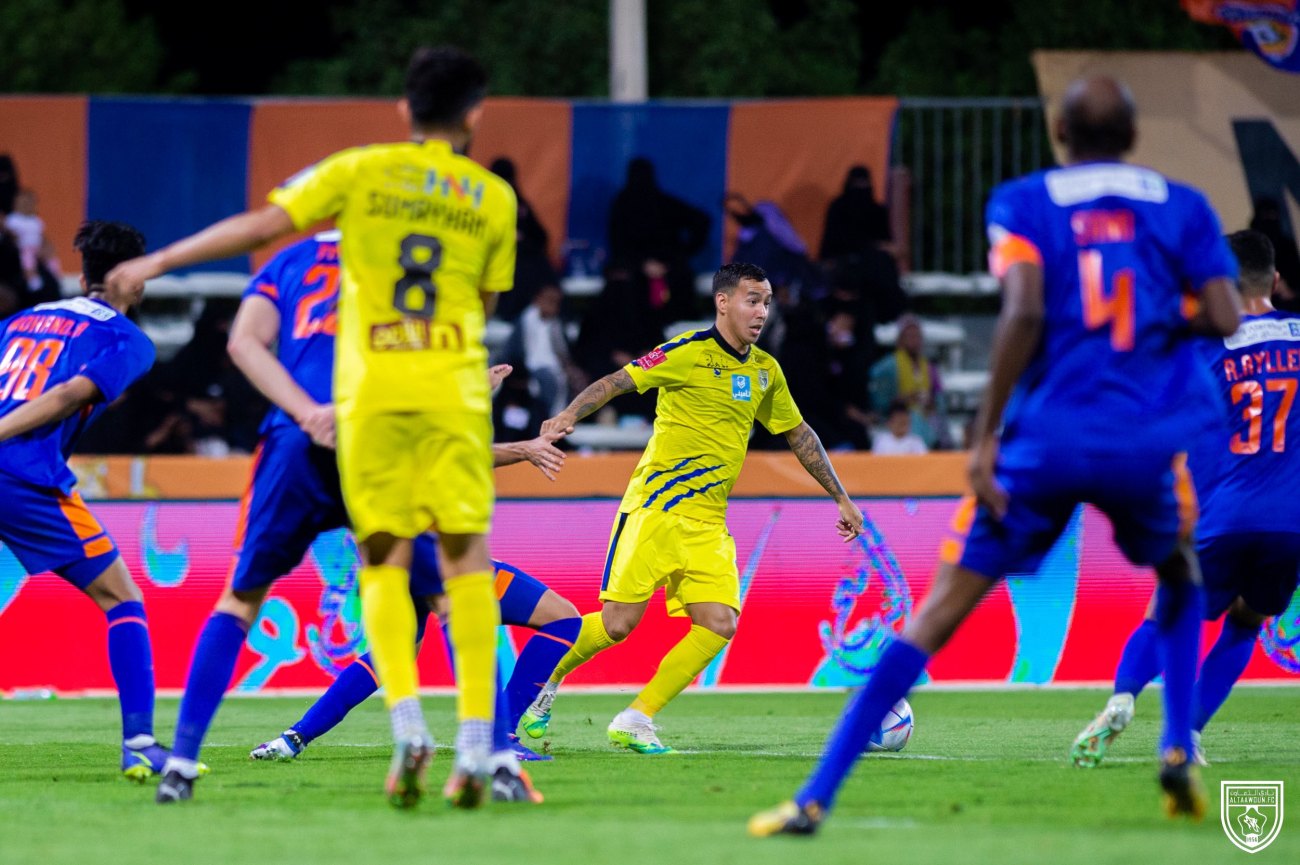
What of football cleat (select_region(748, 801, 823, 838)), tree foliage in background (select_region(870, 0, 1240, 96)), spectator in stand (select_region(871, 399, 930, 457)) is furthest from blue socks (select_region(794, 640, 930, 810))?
tree foliage in background (select_region(870, 0, 1240, 96))

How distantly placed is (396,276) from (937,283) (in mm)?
13480

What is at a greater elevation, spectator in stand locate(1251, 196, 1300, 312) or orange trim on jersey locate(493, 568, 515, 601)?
spectator in stand locate(1251, 196, 1300, 312)

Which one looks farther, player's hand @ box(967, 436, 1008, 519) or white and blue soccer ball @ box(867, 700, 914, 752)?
white and blue soccer ball @ box(867, 700, 914, 752)

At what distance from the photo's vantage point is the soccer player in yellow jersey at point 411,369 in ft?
18.7

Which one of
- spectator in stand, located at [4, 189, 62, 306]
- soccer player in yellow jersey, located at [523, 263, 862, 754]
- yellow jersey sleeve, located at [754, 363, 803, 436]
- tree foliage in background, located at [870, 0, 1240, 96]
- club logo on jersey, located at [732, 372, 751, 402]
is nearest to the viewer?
soccer player in yellow jersey, located at [523, 263, 862, 754]

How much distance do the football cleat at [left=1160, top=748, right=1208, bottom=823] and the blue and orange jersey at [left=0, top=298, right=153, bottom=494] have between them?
4170 millimetres

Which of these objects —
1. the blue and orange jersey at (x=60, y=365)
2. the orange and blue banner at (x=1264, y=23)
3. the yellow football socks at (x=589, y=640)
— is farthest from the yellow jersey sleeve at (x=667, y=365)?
the orange and blue banner at (x=1264, y=23)

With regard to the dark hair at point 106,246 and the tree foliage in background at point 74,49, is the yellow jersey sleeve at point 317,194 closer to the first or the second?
the dark hair at point 106,246

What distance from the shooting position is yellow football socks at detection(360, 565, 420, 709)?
5.79 meters

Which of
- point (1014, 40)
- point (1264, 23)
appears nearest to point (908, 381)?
point (1264, 23)

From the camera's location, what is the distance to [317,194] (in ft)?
18.9

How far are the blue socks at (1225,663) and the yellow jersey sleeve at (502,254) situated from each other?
13.2ft

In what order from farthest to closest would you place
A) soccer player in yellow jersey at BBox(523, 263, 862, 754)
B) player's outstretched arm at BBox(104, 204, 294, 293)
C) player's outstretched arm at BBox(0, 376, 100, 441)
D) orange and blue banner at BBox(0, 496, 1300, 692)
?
orange and blue banner at BBox(0, 496, 1300, 692)
soccer player in yellow jersey at BBox(523, 263, 862, 754)
player's outstretched arm at BBox(0, 376, 100, 441)
player's outstretched arm at BBox(104, 204, 294, 293)

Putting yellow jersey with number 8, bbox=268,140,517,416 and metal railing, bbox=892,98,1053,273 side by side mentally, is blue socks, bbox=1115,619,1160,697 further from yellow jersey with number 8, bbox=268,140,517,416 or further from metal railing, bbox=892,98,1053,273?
metal railing, bbox=892,98,1053,273
